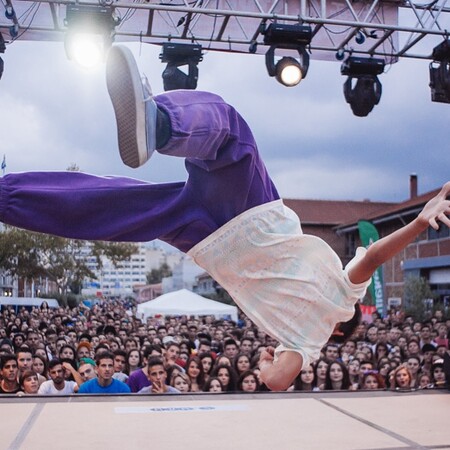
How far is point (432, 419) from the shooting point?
10.6 feet

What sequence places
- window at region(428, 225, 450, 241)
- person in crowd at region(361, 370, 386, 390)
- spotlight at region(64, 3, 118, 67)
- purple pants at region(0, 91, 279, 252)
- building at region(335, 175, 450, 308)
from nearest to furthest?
purple pants at region(0, 91, 279, 252)
person in crowd at region(361, 370, 386, 390)
spotlight at region(64, 3, 118, 67)
building at region(335, 175, 450, 308)
window at region(428, 225, 450, 241)

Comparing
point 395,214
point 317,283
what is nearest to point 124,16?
point 317,283

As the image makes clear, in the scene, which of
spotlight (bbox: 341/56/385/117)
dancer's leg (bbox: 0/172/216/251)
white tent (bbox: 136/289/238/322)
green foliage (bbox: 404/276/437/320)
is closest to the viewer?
dancer's leg (bbox: 0/172/216/251)

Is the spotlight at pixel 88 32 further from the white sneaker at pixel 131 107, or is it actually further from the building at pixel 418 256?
the building at pixel 418 256

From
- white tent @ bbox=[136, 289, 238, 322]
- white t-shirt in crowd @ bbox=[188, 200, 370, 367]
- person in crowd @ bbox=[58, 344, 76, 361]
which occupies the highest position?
white t-shirt in crowd @ bbox=[188, 200, 370, 367]

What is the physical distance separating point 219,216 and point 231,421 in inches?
51.4

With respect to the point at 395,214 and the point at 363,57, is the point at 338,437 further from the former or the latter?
the point at 395,214

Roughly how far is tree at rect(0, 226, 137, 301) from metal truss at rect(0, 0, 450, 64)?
14507 millimetres

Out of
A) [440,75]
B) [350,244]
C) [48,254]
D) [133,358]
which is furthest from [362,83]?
[350,244]

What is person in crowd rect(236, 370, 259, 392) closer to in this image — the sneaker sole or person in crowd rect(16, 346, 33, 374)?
person in crowd rect(16, 346, 33, 374)

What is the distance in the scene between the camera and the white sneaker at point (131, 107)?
6.30ft

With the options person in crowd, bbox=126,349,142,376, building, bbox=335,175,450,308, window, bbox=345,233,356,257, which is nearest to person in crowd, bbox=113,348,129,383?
person in crowd, bbox=126,349,142,376

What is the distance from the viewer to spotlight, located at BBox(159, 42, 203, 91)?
6.68 m

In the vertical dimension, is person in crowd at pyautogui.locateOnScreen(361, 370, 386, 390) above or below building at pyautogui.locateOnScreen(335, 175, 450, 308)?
below
